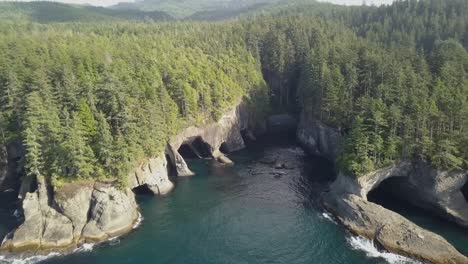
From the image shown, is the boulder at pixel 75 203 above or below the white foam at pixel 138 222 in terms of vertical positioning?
above

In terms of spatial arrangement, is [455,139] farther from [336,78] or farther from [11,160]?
[11,160]

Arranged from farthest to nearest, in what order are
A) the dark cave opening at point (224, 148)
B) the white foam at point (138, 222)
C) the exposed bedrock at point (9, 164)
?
1. the dark cave opening at point (224, 148)
2. the exposed bedrock at point (9, 164)
3. the white foam at point (138, 222)

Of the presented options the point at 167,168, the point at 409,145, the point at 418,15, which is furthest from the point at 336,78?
the point at 418,15

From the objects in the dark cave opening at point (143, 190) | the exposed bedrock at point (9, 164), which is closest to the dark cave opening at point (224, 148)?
the dark cave opening at point (143, 190)

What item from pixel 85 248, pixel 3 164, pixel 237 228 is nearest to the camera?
pixel 85 248

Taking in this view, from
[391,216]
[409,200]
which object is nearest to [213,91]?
[409,200]

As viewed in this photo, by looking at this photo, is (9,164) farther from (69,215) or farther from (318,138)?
(318,138)

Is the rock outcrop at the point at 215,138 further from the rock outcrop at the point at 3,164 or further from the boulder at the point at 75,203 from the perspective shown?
the rock outcrop at the point at 3,164
